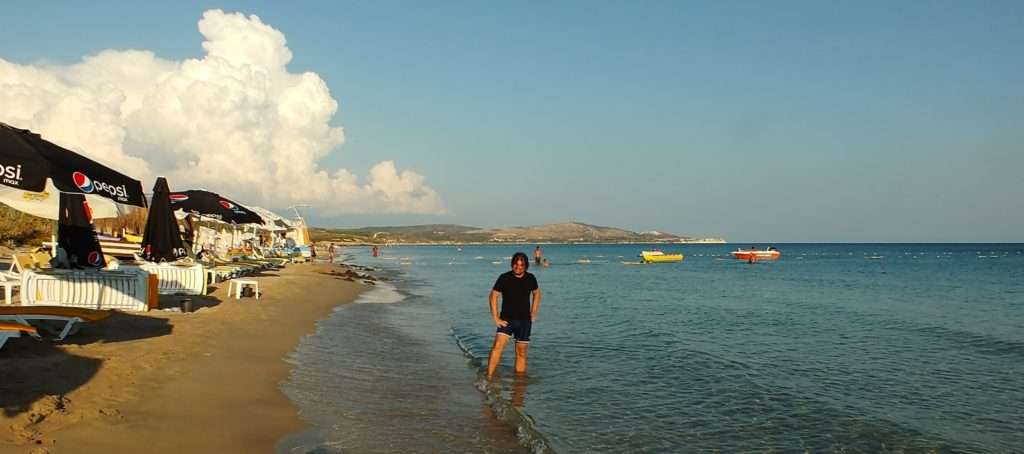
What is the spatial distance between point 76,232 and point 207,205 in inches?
347

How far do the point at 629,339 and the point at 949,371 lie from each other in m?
6.14

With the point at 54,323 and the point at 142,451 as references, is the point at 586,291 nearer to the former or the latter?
the point at 54,323

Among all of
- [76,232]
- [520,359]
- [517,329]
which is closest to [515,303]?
[517,329]

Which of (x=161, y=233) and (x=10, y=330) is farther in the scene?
(x=161, y=233)

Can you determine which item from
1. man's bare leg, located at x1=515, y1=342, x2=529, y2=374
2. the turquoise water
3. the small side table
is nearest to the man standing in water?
man's bare leg, located at x1=515, y1=342, x2=529, y2=374

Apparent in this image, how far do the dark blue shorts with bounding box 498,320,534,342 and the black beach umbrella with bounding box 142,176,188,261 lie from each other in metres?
8.15

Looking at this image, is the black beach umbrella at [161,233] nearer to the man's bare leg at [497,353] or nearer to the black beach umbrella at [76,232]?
the black beach umbrella at [76,232]

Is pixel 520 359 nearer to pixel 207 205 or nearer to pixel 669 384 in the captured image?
pixel 669 384

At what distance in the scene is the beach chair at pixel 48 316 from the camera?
834cm

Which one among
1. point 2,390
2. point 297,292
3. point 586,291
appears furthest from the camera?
point 586,291

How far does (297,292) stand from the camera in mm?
22359

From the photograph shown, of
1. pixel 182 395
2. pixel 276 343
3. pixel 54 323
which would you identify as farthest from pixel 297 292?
pixel 182 395

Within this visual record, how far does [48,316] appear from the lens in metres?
8.43

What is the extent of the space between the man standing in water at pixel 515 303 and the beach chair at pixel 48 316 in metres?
5.26
